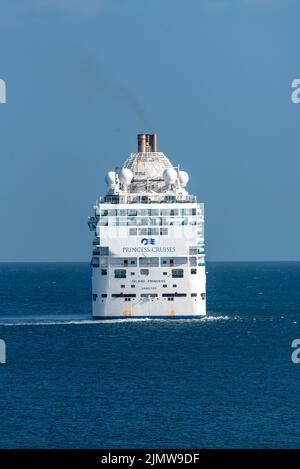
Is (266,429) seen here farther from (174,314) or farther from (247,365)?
(174,314)

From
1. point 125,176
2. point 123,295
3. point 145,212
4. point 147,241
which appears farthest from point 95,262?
point 125,176

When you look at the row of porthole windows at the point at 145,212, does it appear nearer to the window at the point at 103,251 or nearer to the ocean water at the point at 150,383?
the window at the point at 103,251

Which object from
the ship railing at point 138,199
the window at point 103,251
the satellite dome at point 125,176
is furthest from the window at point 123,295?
the satellite dome at point 125,176

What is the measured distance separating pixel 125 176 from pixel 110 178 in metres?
1.55

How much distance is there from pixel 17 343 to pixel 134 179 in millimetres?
18944

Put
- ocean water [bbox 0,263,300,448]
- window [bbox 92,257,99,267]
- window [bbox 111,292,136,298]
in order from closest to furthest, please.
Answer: ocean water [bbox 0,263,300,448] → window [bbox 111,292,136,298] → window [bbox 92,257,99,267]

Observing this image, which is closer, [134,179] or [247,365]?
[247,365]

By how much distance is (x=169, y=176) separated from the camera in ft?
341

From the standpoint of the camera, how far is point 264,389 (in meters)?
69.9

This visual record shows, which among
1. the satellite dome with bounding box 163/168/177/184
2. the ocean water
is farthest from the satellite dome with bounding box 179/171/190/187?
the ocean water

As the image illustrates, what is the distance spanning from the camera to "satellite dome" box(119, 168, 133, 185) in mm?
103938

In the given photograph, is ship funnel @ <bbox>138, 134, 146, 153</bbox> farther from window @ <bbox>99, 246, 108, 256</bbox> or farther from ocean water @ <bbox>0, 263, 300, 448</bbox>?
ocean water @ <bbox>0, 263, 300, 448</bbox>

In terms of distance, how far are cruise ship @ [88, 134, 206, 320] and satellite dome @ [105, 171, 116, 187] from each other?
85.8 inches
